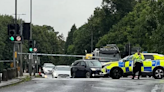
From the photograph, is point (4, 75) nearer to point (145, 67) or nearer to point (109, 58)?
point (145, 67)

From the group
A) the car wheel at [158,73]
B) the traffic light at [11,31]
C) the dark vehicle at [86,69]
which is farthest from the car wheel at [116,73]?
the dark vehicle at [86,69]

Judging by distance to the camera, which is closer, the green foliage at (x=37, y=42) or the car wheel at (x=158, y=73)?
the car wheel at (x=158, y=73)

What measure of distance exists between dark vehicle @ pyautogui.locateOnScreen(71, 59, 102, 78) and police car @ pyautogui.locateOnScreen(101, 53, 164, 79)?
18.4 feet

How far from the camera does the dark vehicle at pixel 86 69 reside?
35.5 m

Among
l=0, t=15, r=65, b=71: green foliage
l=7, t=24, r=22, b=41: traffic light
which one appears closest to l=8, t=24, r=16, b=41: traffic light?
l=7, t=24, r=22, b=41: traffic light

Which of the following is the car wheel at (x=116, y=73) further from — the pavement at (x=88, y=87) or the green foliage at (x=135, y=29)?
the green foliage at (x=135, y=29)

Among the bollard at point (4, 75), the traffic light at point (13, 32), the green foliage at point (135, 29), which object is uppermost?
the green foliage at point (135, 29)

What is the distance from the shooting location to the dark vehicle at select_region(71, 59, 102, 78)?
35.5 meters

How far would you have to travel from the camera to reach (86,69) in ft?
117

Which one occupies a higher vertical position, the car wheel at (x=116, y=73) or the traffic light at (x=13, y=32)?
the traffic light at (x=13, y=32)

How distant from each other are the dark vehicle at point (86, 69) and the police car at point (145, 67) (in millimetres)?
5595

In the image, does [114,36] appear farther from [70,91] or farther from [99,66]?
[70,91]

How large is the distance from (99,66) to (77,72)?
62.8 inches

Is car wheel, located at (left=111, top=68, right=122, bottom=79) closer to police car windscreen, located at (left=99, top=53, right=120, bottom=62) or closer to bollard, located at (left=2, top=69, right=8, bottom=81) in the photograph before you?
bollard, located at (left=2, top=69, right=8, bottom=81)
